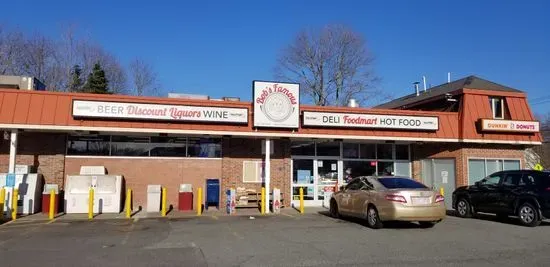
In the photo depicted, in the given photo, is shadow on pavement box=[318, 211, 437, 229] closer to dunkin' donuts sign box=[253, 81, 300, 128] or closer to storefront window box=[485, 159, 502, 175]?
dunkin' donuts sign box=[253, 81, 300, 128]

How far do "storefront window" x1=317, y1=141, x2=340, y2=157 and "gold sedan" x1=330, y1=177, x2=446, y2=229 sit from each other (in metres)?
7.24

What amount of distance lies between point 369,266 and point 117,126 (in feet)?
39.7

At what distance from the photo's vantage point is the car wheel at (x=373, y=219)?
14.6 meters

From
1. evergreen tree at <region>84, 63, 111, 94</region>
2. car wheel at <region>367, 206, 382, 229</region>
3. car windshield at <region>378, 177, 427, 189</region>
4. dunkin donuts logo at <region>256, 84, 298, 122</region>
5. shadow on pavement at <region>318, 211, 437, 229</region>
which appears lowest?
shadow on pavement at <region>318, 211, 437, 229</region>

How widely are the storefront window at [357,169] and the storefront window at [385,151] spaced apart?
1.77 ft

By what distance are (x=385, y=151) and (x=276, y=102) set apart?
708cm

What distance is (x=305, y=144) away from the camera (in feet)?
75.3

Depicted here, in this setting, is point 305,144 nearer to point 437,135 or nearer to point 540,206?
point 437,135

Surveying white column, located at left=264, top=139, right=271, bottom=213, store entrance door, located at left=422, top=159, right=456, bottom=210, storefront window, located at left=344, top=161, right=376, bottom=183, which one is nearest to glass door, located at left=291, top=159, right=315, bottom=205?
storefront window, located at left=344, top=161, right=376, bottom=183

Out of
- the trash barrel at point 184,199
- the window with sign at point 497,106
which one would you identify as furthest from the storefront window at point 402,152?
the trash barrel at point 184,199

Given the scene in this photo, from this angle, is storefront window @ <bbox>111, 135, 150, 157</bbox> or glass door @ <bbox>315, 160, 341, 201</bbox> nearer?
storefront window @ <bbox>111, 135, 150, 157</bbox>

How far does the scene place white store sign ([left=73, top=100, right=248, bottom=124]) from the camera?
1817 centimetres

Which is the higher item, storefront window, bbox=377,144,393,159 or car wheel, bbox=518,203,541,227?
storefront window, bbox=377,144,393,159

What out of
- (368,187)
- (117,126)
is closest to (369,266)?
(368,187)
